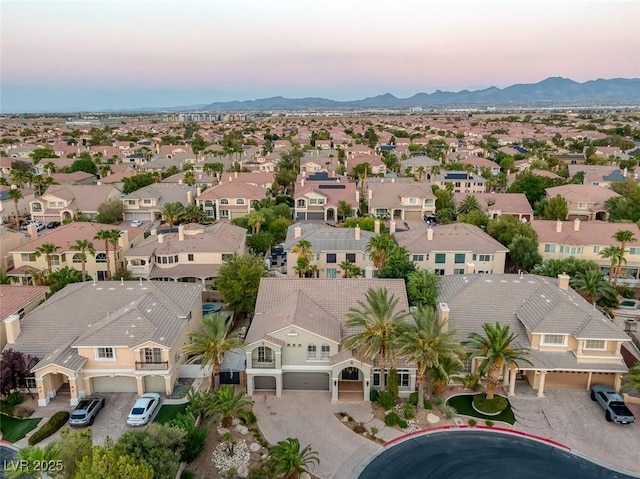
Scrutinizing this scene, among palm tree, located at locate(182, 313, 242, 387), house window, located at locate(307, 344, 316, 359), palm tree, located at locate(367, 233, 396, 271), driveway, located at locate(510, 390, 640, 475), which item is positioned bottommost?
driveway, located at locate(510, 390, 640, 475)

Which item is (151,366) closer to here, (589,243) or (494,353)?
(494,353)

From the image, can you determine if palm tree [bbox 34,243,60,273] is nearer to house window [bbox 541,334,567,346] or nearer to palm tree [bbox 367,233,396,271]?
palm tree [bbox 367,233,396,271]

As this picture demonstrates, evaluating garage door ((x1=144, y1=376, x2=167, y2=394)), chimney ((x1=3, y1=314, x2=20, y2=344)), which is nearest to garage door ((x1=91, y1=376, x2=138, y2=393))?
garage door ((x1=144, y1=376, x2=167, y2=394))

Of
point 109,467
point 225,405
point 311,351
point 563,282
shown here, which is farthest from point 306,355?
point 563,282

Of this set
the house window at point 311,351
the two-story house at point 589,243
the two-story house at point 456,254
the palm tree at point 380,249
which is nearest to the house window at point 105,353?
the house window at point 311,351

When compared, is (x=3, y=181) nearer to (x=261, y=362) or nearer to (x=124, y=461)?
(x=261, y=362)
